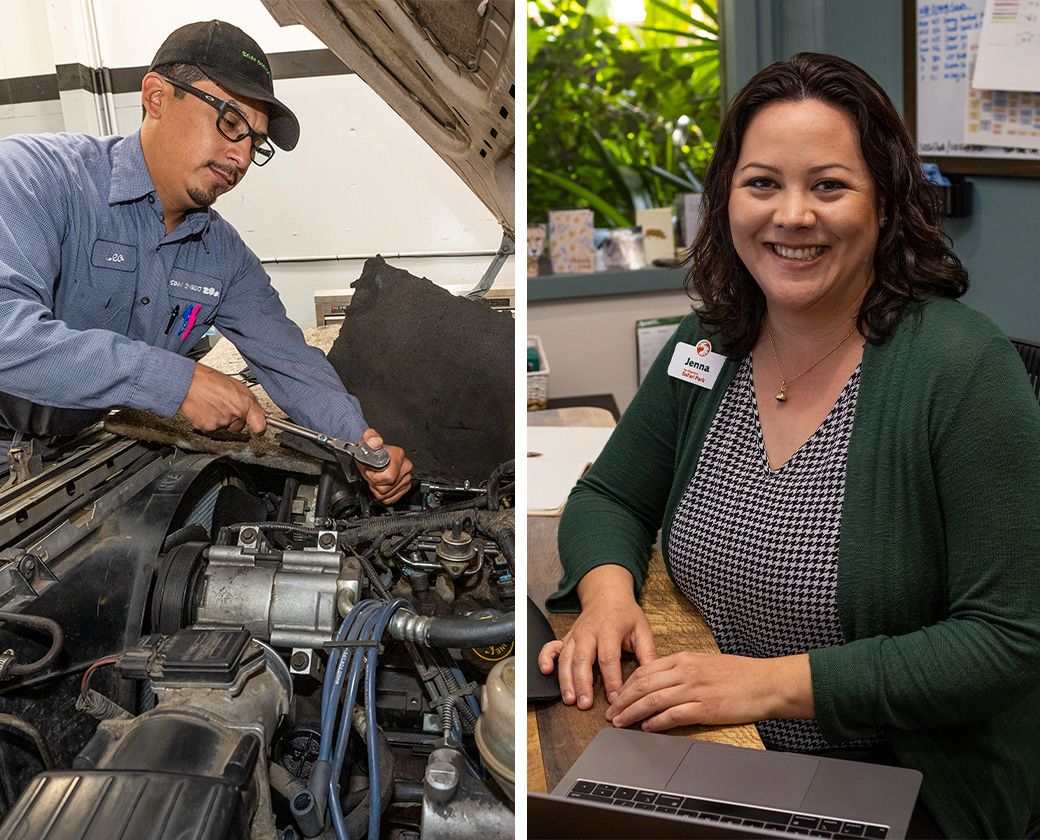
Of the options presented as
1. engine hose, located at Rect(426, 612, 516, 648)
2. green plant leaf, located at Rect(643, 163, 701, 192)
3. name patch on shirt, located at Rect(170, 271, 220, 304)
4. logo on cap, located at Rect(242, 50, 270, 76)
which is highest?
logo on cap, located at Rect(242, 50, 270, 76)

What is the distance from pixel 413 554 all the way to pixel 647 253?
276 centimetres

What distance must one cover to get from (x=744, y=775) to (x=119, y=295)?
0.80 m

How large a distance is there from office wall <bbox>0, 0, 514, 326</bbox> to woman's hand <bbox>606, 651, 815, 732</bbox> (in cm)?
51

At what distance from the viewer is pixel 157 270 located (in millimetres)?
906

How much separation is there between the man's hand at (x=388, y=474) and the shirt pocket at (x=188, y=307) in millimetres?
212

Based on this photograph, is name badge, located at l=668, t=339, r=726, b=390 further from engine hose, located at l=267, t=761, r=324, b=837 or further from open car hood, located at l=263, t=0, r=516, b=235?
engine hose, located at l=267, t=761, r=324, b=837

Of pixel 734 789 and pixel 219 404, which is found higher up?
pixel 219 404

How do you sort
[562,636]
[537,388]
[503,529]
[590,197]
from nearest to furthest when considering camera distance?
[503,529] < [562,636] < [537,388] < [590,197]

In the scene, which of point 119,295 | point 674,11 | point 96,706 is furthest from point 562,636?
point 674,11

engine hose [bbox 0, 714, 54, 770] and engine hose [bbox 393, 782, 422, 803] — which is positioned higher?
engine hose [bbox 0, 714, 54, 770]

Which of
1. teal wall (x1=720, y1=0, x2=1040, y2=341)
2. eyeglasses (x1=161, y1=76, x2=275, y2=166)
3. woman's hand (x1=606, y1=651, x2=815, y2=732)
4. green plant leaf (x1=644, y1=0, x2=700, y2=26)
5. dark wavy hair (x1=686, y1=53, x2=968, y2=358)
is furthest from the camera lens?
green plant leaf (x1=644, y1=0, x2=700, y2=26)

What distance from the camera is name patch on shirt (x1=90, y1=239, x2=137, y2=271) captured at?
87 cm

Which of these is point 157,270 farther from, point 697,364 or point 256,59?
point 697,364

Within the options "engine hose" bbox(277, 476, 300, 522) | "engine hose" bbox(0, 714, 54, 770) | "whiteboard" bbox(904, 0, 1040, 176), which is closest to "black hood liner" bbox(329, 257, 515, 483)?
"engine hose" bbox(277, 476, 300, 522)
